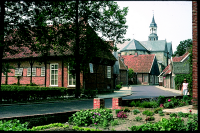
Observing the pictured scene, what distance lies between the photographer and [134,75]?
7975 centimetres

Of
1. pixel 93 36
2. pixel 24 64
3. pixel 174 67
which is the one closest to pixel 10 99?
pixel 93 36

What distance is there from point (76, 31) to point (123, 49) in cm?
8798

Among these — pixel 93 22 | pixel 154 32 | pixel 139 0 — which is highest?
pixel 154 32

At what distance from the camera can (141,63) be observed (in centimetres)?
8162

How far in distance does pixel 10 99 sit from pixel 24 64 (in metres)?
15.1

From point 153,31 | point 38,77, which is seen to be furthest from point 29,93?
point 153,31

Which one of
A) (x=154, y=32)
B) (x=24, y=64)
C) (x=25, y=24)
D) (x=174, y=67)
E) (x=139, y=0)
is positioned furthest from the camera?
(x=154, y=32)

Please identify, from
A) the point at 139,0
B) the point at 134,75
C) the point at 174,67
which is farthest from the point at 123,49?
the point at 139,0

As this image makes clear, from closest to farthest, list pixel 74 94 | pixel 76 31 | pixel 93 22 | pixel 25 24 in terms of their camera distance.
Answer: pixel 25 24 < pixel 76 31 < pixel 93 22 < pixel 74 94

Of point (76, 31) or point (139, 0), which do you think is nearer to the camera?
point (139, 0)

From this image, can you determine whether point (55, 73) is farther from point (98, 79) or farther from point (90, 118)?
point (90, 118)

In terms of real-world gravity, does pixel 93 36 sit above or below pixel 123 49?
below

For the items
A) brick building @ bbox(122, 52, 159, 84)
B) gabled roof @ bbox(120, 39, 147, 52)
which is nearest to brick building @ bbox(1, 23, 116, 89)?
brick building @ bbox(122, 52, 159, 84)

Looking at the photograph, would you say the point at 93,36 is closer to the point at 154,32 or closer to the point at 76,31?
the point at 76,31
